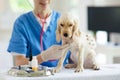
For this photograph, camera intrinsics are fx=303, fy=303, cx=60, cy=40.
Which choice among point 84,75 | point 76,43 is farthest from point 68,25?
point 84,75

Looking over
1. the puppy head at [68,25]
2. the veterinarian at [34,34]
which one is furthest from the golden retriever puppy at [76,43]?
the veterinarian at [34,34]

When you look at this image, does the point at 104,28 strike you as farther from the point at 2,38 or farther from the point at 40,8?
the point at 40,8

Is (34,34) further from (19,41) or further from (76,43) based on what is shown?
(76,43)

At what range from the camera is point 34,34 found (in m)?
1.61

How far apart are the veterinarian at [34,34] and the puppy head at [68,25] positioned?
10.1 inches

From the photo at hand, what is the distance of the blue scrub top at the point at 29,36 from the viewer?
1544 mm

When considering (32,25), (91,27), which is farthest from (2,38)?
(32,25)

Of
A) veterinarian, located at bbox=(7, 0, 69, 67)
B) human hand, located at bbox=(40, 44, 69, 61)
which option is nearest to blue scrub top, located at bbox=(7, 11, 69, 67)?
veterinarian, located at bbox=(7, 0, 69, 67)

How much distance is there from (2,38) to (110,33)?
4.32ft

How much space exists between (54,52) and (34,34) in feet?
0.88

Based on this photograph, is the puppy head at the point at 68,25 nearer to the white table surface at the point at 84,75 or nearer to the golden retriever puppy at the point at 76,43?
the golden retriever puppy at the point at 76,43

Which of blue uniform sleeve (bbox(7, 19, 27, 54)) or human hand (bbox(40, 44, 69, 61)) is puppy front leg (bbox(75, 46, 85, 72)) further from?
blue uniform sleeve (bbox(7, 19, 27, 54))

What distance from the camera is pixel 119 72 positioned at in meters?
1.27

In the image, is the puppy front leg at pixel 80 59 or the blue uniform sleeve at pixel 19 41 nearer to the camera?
the puppy front leg at pixel 80 59
